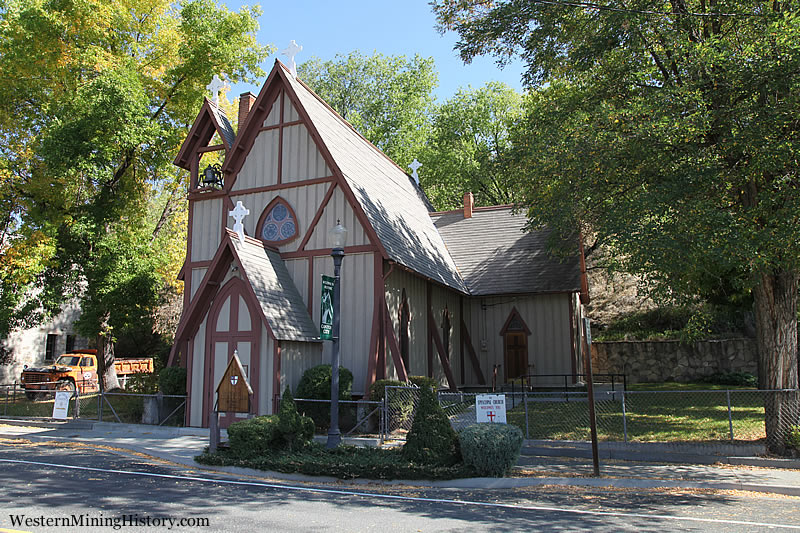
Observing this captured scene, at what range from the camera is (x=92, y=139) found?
2255 centimetres

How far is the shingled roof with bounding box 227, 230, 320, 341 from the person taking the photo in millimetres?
15875

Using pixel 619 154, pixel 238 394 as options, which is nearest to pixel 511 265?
pixel 619 154

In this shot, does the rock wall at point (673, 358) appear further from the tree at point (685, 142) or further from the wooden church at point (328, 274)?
the tree at point (685, 142)

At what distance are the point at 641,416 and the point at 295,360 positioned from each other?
9593 millimetres

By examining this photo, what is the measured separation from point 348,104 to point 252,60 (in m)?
17.4

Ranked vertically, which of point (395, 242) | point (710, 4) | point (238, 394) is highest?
point (710, 4)

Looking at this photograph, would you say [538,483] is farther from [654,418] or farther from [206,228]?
[206,228]

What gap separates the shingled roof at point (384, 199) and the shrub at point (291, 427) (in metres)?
5.72

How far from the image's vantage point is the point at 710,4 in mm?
13602

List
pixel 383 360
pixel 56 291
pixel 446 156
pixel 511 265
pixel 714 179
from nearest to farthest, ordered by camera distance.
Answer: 1. pixel 714 179
2. pixel 383 360
3. pixel 56 291
4. pixel 511 265
5. pixel 446 156

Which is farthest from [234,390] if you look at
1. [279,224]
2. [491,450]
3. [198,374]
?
[491,450]

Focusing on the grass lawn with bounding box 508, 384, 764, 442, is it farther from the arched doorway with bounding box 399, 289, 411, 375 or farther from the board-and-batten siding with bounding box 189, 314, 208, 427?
the board-and-batten siding with bounding box 189, 314, 208, 427

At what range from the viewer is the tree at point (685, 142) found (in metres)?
11.8

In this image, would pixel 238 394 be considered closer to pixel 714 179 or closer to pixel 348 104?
pixel 714 179
